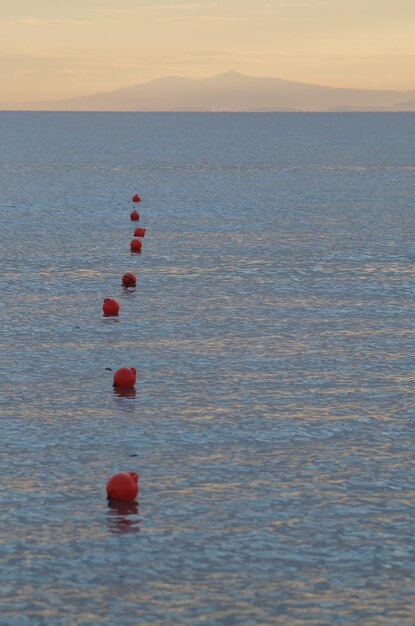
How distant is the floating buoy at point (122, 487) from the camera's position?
14570 millimetres

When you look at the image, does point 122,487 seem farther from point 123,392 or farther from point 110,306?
point 110,306

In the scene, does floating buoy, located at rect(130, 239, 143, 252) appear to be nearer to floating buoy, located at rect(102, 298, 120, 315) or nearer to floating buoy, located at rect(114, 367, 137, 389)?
floating buoy, located at rect(102, 298, 120, 315)

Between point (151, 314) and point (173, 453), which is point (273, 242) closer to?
point (151, 314)

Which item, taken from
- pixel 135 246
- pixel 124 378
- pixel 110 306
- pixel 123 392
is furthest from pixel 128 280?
pixel 123 392

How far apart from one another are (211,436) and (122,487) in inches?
132

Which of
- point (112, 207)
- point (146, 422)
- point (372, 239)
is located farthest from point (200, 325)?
point (112, 207)

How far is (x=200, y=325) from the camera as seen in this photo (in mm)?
26891

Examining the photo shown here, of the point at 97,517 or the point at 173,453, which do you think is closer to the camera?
the point at 97,517

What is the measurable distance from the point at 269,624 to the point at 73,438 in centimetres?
675

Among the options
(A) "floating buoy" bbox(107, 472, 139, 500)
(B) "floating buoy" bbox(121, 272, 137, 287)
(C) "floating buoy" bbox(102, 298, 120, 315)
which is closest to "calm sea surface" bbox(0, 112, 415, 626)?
(A) "floating buoy" bbox(107, 472, 139, 500)

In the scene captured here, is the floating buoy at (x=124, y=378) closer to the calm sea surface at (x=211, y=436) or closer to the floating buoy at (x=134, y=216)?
the calm sea surface at (x=211, y=436)

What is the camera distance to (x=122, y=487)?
14578mm

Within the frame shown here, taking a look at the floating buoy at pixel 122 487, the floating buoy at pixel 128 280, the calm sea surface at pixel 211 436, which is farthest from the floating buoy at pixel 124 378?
the floating buoy at pixel 128 280

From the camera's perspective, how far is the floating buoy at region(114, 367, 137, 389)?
2058 cm
